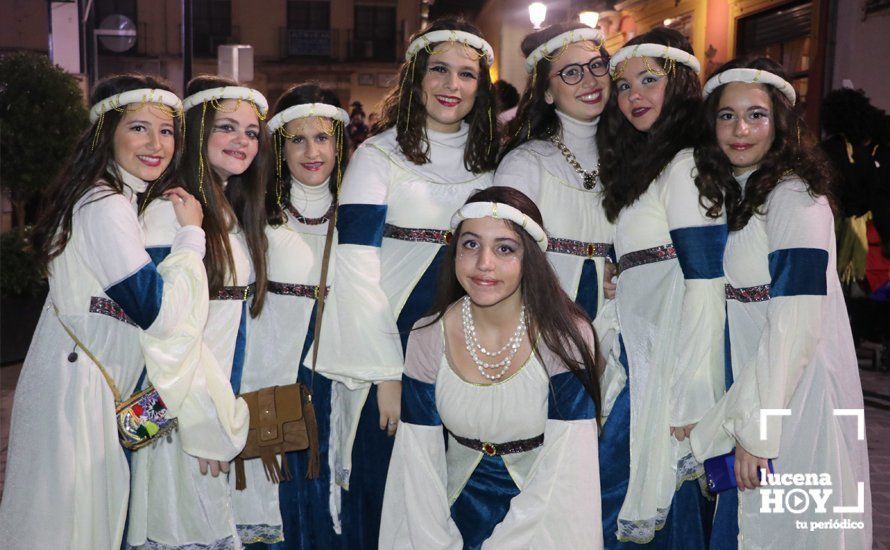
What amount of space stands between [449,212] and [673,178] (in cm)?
83

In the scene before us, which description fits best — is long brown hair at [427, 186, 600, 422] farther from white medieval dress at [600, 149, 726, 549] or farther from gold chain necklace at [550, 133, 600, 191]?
gold chain necklace at [550, 133, 600, 191]

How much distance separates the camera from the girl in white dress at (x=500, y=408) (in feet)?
8.86

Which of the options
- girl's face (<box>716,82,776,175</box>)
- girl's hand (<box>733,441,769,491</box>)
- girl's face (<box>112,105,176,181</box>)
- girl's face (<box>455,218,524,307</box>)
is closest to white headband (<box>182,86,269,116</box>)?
girl's face (<box>112,105,176,181</box>)

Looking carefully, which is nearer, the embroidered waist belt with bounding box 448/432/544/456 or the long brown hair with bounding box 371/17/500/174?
the embroidered waist belt with bounding box 448/432/544/456

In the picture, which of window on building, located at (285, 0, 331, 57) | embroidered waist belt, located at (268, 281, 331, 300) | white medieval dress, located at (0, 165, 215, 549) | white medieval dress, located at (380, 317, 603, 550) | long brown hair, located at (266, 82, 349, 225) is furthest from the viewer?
window on building, located at (285, 0, 331, 57)

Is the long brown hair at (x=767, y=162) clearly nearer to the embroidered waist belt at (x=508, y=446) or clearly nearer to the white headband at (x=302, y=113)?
the embroidered waist belt at (x=508, y=446)

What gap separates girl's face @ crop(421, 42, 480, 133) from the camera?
11.2 ft

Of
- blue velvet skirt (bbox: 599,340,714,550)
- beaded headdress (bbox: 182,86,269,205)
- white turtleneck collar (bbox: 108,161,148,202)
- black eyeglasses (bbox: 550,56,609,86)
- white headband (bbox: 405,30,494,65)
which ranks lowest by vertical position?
blue velvet skirt (bbox: 599,340,714,550)

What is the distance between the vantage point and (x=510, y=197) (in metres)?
Result: 2.84

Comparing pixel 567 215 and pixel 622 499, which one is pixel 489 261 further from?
pixel 622 499

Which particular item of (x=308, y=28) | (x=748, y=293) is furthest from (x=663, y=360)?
(x=308, y=28)

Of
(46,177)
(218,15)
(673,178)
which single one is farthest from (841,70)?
(218,15)

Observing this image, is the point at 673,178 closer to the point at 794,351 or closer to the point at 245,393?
the point at 794,351

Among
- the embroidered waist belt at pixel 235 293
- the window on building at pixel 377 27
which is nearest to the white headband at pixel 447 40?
the embroidered waist belt at pixel 235 293
